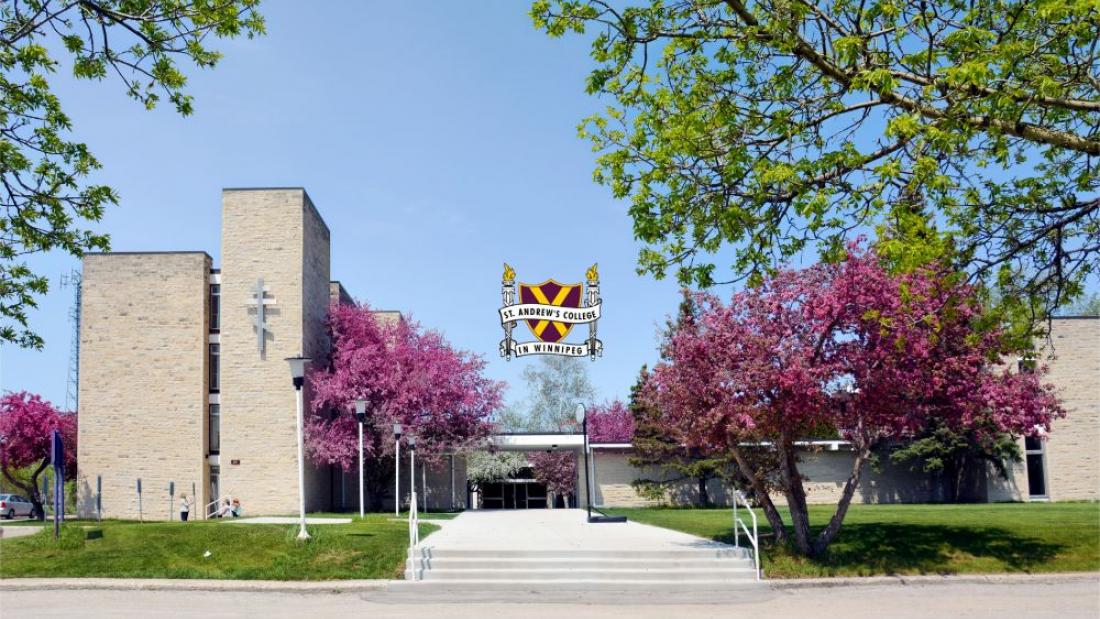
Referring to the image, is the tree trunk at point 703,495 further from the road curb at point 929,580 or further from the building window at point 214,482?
the road curb at point 929,580

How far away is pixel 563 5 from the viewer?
9.55m

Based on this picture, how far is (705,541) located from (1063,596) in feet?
19.2

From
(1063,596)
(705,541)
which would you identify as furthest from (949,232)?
(705,541)

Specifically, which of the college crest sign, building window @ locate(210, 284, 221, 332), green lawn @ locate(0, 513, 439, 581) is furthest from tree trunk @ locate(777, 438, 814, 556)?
building window @ locate(210, 284, 221, 332)

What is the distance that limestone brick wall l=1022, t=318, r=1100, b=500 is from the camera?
1522 inches

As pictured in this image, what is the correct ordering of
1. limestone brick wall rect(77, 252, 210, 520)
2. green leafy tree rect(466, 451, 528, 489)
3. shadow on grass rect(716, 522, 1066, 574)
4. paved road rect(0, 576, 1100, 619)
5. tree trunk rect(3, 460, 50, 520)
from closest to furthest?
paved road rect(0, 576, 1100, 619)
shadow on grass rect(716, 522, 1066, 574)
limestone brick wall rect(77, 252, 210, 520)
tree trunk rect(3, 460, 50, 520)
green leafy tree rect(466, 451, 528, 489)

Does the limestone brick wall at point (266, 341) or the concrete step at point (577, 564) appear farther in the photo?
the limestone brick wall at point (266, 341)

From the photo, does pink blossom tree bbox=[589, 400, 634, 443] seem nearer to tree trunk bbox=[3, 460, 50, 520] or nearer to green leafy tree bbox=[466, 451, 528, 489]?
green leafy tree bbox=[466, 451, 528, 489]

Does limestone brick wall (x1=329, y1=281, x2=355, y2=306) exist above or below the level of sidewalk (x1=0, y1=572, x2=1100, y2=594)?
above

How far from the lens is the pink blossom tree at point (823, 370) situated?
48.4 ft

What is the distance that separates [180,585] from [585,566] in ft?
19.7

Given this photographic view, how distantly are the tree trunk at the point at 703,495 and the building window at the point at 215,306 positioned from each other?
19.5m

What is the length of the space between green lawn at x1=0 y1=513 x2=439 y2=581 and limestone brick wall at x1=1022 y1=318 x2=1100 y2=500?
32002 mm

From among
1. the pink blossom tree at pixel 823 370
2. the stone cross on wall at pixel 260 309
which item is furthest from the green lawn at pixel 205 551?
the stone cross on wall at pixel 260 309
